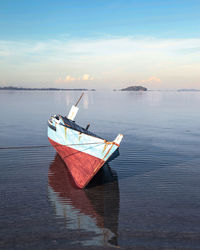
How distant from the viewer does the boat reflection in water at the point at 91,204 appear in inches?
400

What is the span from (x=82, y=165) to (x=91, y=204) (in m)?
3.10

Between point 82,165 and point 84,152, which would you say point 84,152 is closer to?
point 84,152

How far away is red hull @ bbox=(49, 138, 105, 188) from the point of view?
557 inches

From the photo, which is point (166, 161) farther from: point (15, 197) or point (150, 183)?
point (15, 197)

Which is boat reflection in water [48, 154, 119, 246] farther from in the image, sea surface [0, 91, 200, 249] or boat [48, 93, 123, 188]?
boat [48, 93, 123, 188]

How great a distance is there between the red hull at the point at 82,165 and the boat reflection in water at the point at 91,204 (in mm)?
541

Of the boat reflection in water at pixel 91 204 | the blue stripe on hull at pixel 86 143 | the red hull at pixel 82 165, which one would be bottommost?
the boat reflection in water at pixel 91 204

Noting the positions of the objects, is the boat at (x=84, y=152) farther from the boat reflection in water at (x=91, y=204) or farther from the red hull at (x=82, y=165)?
the boat reflection in water at (x=91, y=204)

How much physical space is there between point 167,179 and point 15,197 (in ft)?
31.4

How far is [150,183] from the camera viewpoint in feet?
49.9

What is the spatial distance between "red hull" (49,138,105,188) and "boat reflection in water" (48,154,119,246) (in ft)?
1.77

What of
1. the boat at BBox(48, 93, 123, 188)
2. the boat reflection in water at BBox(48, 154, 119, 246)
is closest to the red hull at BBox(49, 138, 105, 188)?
the boat at BBox(48, 93, 123, 188)

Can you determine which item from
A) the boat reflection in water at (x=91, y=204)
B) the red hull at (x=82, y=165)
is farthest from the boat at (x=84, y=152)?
the boat reflection in water at (x=91, y=204)

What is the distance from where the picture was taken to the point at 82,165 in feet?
49.2
